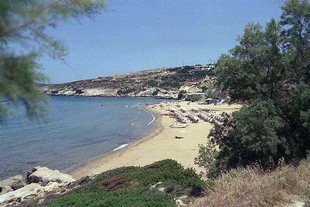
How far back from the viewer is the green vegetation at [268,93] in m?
10.7

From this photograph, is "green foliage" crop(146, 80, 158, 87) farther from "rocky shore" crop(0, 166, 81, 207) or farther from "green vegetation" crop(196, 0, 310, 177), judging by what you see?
"green vegetation" crop(196, 0, 310, 177)

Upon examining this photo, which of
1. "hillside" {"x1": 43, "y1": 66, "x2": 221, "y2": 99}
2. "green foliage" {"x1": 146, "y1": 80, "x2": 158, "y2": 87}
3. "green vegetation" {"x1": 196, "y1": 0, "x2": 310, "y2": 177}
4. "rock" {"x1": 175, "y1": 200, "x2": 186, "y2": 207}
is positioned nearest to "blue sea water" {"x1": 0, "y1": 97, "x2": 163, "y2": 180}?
"green vegetation" {"x1": 196, "y1": 0, "x2": 310, "y2": 177}

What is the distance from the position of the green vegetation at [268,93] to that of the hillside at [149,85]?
102213 mm

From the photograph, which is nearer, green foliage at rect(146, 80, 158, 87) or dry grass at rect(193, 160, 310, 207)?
dry grass at rect(193, 160, 310, 207)

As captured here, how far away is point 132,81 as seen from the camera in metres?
164

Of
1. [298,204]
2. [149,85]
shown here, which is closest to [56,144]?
[298,204]

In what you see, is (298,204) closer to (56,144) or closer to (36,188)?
(36,188)

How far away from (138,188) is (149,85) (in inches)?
5429

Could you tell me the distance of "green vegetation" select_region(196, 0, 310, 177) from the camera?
10.7 metres

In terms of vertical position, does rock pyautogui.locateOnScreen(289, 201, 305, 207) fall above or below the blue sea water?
above

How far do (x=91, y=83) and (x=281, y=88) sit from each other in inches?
6821

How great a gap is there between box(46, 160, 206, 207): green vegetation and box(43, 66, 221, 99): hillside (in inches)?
4022

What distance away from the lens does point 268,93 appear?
477 inches

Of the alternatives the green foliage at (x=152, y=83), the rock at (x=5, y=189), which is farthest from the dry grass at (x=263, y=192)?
the green foliage at (x=152, y=83)
